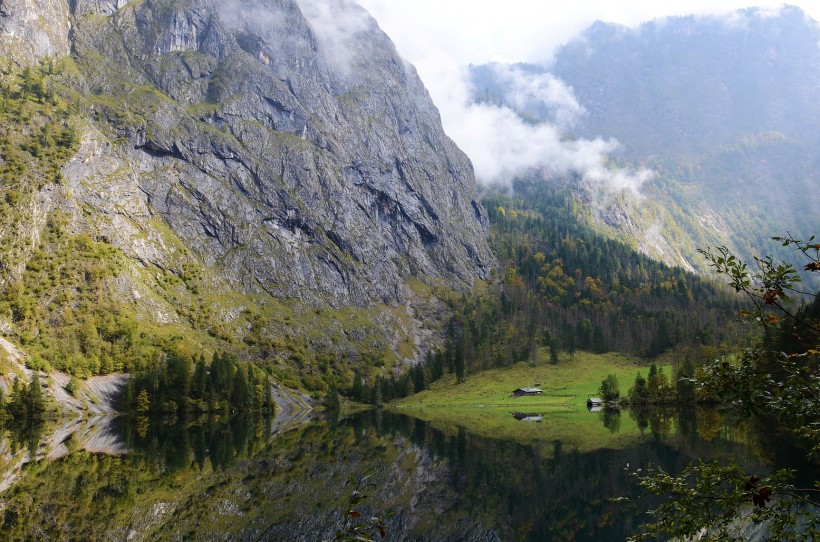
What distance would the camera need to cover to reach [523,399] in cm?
16512

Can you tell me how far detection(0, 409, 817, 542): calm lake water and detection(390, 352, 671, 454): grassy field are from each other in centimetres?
1841

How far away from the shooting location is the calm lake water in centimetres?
3441

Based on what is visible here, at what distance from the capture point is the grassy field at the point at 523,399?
101m

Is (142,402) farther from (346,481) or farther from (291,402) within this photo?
(346,481)

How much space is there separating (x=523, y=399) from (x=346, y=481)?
413ft

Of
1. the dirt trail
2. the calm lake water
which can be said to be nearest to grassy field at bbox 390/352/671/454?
the calm lake water

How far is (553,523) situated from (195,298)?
566ft

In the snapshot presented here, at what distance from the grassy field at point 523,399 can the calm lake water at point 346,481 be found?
18409 mm

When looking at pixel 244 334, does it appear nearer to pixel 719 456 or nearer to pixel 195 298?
pixel 195 298

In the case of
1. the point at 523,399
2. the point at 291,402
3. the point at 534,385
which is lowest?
the point at 523,399

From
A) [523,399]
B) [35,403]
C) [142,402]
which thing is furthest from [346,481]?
[523,399]

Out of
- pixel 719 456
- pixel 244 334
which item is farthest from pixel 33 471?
pixel 244 334

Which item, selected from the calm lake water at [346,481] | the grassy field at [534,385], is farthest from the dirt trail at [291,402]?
the calm lake water at [346,481]

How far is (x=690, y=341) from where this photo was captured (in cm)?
19362
